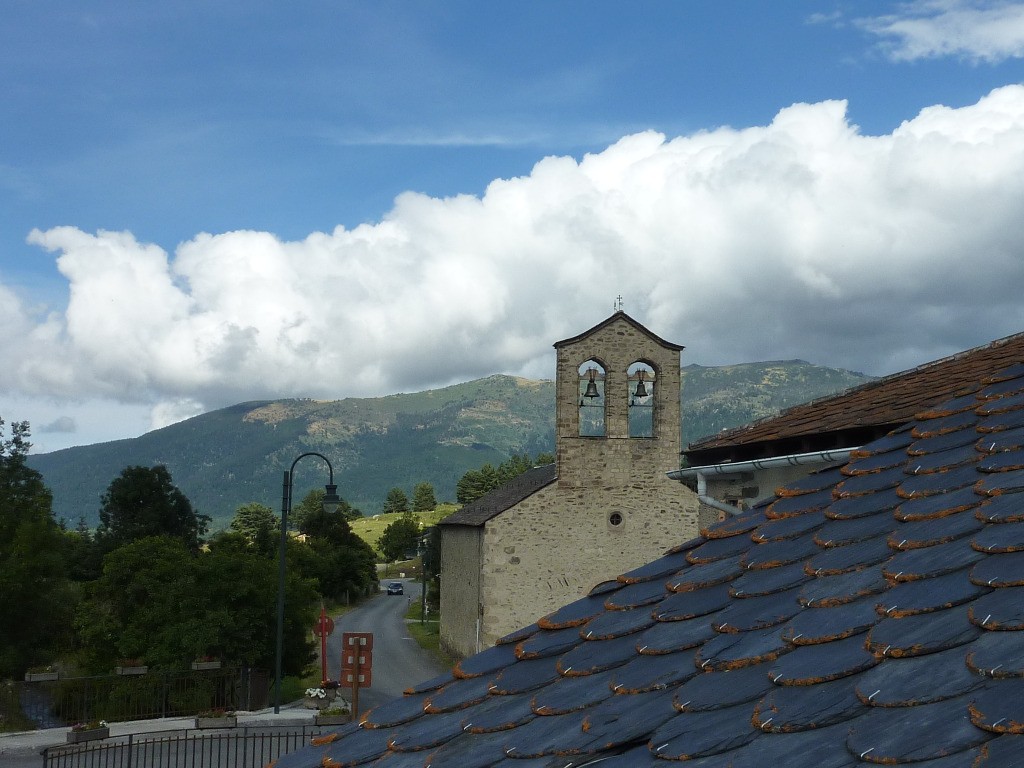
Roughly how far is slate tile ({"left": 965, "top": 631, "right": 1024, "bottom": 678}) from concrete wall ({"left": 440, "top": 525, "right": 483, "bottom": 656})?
79.0 feet

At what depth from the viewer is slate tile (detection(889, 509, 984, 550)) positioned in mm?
2557

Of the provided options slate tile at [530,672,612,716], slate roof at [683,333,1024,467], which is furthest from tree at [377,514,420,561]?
slate tile at [530,672,612,716]

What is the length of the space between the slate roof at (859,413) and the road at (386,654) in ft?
49.4

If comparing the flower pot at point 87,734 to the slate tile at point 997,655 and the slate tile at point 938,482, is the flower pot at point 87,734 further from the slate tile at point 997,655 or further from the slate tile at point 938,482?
the slate tile at point 997,655

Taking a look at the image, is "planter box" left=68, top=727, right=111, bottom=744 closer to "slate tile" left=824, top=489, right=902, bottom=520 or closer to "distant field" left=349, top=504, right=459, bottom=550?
"slate tile" left=824, top=489, right=902, bottom=520

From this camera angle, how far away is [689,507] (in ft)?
85.6

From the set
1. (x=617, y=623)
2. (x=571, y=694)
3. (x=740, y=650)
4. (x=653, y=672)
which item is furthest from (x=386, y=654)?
(x=740, y=650)

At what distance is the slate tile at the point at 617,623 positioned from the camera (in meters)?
3.00

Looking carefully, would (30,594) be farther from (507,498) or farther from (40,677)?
(507,498)

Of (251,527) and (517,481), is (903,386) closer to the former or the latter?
(517,481)

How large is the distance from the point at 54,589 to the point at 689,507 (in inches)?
712

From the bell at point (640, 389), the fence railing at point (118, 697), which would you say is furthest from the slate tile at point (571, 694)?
the bell at point (640, 389)

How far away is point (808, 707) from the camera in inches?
80.5

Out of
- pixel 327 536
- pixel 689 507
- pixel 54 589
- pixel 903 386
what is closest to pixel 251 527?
pixel 327 536
